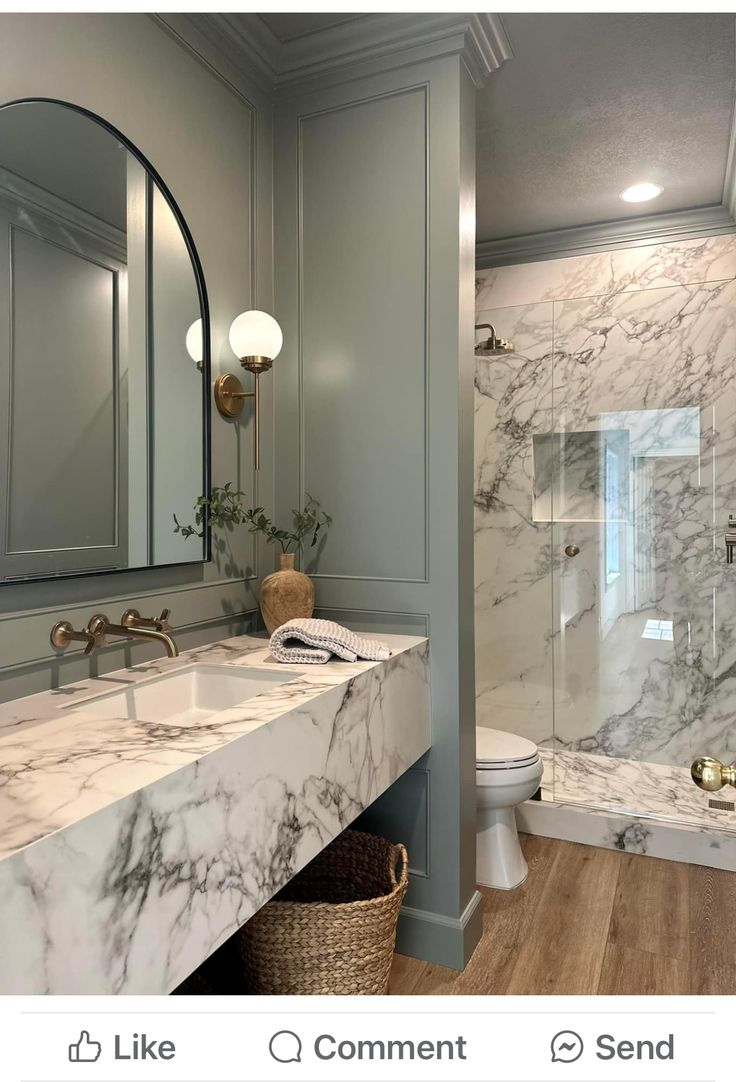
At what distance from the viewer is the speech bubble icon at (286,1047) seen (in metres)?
1.09

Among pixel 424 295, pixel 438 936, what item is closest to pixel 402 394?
pixel 424 295

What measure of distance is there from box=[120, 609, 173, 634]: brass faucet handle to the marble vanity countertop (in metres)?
0.11

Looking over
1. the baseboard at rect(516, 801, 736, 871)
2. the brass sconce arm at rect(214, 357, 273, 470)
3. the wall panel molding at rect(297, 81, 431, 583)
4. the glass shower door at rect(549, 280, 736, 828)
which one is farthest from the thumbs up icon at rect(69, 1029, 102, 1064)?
the glass shower door at rect(549, 280, 736, 828)

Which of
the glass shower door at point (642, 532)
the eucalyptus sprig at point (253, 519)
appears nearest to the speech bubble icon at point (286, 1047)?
the eucalyptus sprig at point (253, 519)

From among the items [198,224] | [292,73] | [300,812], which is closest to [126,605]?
[300,812]

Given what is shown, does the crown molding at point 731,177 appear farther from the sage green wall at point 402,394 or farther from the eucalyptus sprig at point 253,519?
the eucalyptus sprig at point 253,519

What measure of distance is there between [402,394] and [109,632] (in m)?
1.03

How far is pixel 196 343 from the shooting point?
1.94 metres

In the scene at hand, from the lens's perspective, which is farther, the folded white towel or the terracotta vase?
the terracotta vase

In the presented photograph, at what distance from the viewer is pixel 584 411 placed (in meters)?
3.29

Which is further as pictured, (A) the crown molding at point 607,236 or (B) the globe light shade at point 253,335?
(A) the crown molding at point 607,236

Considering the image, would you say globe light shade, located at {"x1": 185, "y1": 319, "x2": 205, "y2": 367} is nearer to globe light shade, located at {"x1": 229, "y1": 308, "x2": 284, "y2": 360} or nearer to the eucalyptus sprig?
globe light shade, located at {"x1": 229, "y1": 308, "x2": 284, "y2": 360}

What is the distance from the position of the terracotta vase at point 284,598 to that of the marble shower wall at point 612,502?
1.63 meters

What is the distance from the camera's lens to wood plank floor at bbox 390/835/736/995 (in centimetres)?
188
